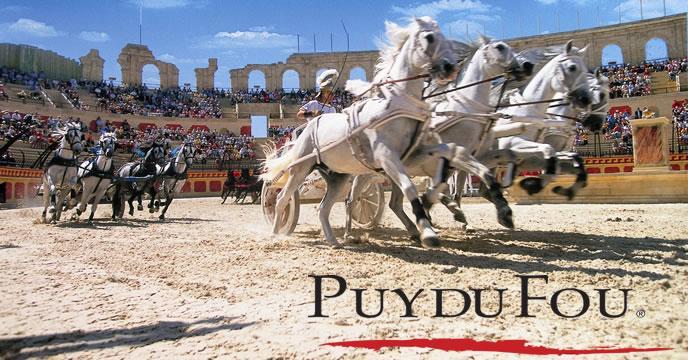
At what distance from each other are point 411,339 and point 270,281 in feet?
5.85

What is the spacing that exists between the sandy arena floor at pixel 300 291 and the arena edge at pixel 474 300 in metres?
0.04

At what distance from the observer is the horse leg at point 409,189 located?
4.26 metres

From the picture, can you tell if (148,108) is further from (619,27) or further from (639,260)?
(639,260)

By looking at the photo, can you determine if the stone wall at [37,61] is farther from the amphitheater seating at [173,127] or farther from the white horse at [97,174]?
the white horse at [97,174]

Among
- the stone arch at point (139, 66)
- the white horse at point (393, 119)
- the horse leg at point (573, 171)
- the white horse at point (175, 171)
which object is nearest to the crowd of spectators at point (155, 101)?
the stone arch at point (139, 66)

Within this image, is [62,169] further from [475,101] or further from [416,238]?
[475,101]

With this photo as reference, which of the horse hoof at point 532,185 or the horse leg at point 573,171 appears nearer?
the horse hoof at point 532,185

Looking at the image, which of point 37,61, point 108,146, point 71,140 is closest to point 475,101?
point 71,140

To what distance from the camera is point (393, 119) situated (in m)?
5.09

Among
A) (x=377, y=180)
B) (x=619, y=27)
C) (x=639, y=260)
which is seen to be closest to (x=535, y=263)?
(x=639, y=260)

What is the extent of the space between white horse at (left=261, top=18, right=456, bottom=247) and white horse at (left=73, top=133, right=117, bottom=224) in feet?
24.3

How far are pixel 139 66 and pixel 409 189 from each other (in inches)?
1846

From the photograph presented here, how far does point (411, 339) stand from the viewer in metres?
2.55

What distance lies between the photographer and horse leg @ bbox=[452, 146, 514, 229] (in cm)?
474
